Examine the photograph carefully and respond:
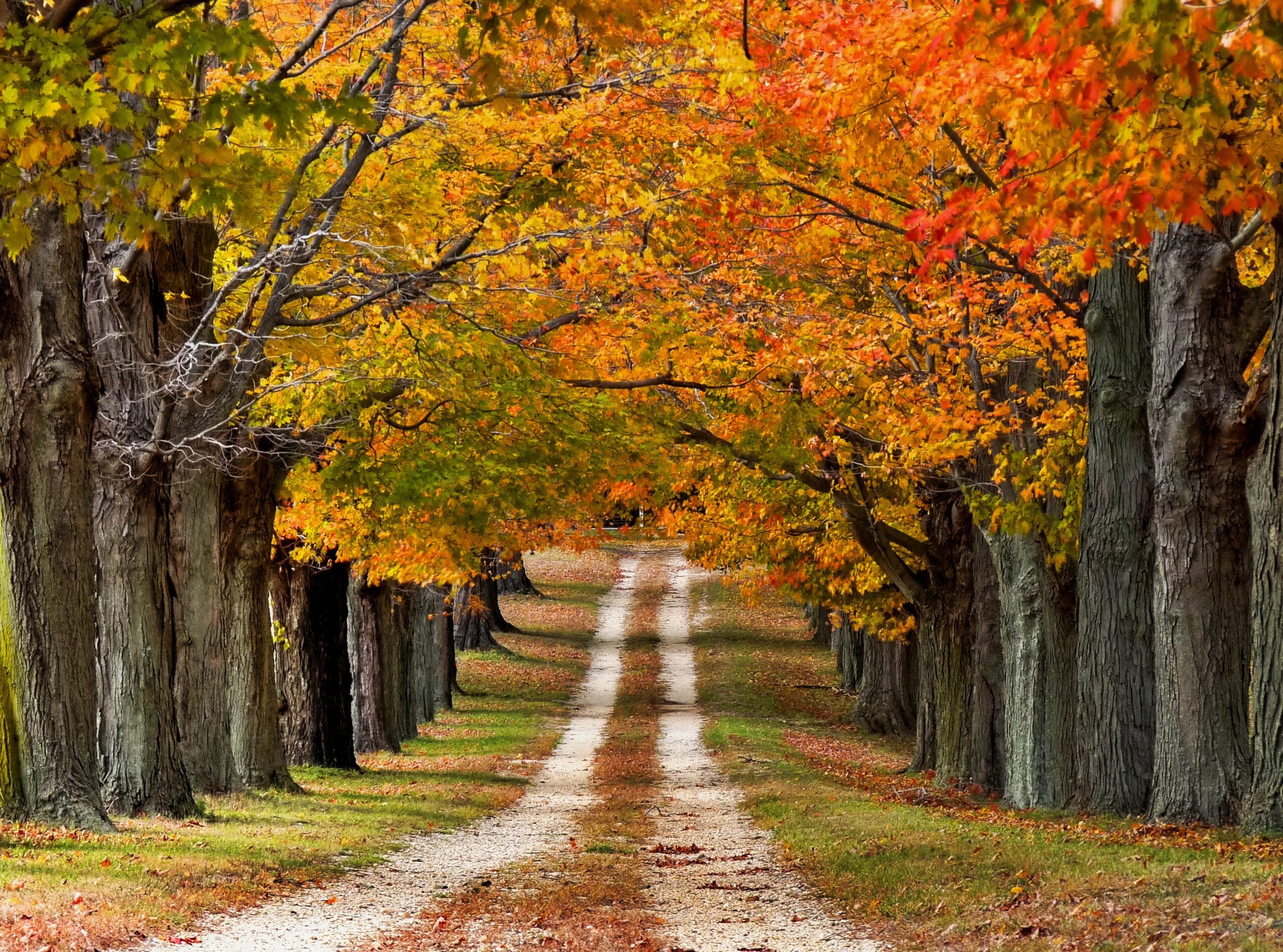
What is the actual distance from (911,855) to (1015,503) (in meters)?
4.87

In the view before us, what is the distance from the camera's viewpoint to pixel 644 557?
7825 centimetres

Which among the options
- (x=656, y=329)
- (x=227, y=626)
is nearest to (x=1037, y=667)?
(x=656, y=329)

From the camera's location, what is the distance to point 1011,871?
31.8 ft

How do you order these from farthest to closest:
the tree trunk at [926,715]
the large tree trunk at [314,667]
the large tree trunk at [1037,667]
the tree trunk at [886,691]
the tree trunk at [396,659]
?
the tree trunk at [886,691]
the tree trunk at [396,659]
the tree trunk at [926,715]
the large tree trunk at [314,667]
the large tree trunk at [1037,667]

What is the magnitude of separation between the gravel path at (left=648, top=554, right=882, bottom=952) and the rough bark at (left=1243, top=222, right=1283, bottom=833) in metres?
2.96

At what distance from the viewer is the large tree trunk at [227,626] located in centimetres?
1507

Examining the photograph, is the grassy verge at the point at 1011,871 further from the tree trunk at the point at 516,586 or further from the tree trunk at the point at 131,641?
the tree trunk at the point at 516,586

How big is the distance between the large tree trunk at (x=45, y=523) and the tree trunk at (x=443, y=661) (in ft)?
75.4

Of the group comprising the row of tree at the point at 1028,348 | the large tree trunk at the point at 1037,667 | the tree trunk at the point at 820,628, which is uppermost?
the row of tree at the point at 1028,348

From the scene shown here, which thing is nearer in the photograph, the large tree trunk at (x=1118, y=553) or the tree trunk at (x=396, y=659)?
the large tree trunk at (x=1118, y=553)

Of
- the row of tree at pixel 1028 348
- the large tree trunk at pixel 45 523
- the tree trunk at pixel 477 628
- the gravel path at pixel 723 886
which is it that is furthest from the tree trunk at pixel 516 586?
the large tree trunk at pixel 45 523

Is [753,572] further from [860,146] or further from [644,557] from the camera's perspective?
[644,557]

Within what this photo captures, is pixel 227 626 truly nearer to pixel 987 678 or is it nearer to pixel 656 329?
pixel 656 329

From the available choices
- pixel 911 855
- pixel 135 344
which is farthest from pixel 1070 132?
pixel 135 344
